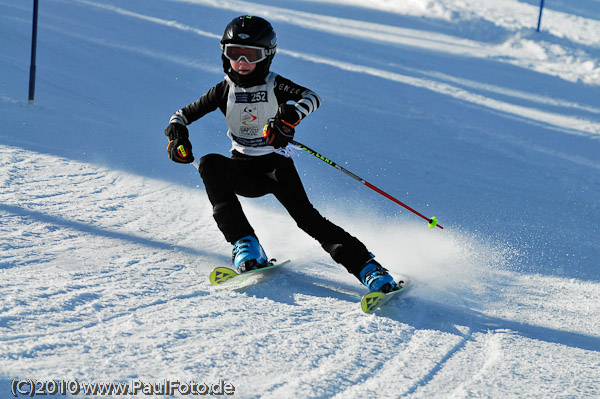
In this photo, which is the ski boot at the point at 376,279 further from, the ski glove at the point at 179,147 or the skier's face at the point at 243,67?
the skier's face at the point at 243,67

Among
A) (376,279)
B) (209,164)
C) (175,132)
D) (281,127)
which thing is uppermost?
(175,132)

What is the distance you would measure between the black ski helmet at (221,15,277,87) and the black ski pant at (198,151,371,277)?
1.60ft

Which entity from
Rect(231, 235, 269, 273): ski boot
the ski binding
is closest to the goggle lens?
Rect(231, 235, 269, 273): ski boot

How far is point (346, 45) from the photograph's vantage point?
12234mm

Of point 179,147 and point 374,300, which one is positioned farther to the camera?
point 179,147

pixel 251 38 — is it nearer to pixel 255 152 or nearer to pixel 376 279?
pixel 255 152

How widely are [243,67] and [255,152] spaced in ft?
1.78

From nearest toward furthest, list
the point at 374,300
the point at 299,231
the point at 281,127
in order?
the point at 374,300 → the point at 281,127 → the point at 299,231

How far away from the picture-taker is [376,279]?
11.6 feet

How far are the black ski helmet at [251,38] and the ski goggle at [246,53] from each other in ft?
Result: 0.08

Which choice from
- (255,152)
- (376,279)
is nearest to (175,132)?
(255,152)

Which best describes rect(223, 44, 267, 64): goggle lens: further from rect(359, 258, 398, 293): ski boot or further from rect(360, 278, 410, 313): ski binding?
rect(360, 278, 410, 313): ski binding

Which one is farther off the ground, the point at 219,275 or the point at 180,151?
the point at 180,151

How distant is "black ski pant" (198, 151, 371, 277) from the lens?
11.9 feet
